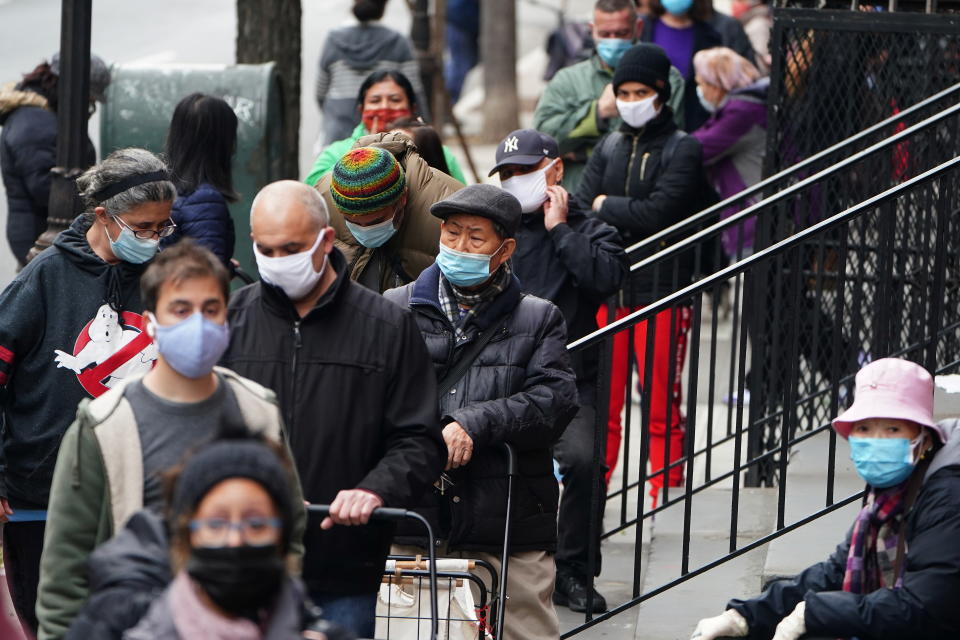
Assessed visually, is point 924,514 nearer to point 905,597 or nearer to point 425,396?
point 905,597

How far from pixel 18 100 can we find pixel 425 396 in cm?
437

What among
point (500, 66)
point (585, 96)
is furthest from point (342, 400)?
point (500, 66)

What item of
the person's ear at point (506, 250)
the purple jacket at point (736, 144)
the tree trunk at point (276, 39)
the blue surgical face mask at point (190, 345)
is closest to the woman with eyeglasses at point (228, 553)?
the blue surgical face mask at point (190, 345)

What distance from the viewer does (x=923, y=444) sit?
4.75 metres

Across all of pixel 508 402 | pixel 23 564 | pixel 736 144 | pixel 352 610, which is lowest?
pixel 23 564

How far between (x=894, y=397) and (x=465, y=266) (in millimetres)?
1436

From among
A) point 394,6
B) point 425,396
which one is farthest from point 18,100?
point 394,6

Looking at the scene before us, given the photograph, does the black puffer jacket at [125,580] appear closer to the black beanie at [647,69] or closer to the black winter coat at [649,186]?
the black winter coat at [649,186]

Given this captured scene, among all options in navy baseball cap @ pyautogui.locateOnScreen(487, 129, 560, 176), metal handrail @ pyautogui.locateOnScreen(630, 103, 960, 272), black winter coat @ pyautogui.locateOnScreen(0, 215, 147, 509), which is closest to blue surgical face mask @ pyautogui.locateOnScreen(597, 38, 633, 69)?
metal handrail @ pyautogui.locateOnScreen(630, 103, 960, 272)

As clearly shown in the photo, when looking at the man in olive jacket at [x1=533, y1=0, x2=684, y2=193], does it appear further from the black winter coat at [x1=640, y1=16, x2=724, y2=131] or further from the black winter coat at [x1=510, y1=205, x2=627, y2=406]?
the black winter coat at [x1=510, y1=205, x2=627, y2=406]

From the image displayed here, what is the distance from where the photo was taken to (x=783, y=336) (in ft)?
28.8

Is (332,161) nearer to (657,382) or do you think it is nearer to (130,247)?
(657,382)

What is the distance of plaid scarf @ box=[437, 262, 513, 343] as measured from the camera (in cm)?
544

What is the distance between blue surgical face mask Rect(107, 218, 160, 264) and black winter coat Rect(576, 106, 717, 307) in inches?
130
